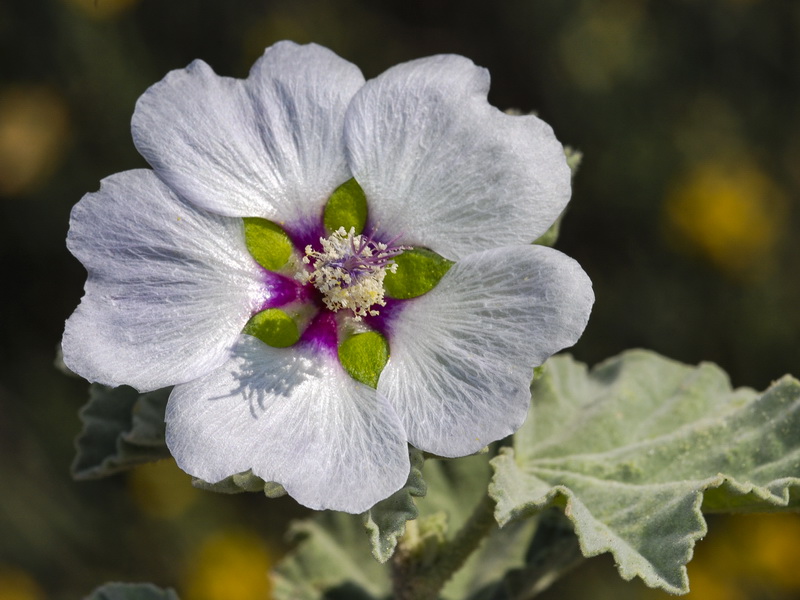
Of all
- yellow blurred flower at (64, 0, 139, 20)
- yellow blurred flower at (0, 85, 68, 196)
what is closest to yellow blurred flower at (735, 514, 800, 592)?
yellow blurred flower at (0, 85, 68, 196)

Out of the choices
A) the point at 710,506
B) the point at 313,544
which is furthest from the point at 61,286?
the point at 710,506

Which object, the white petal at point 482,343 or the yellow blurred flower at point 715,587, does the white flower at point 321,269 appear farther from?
the yellow blurred flower at point 715,587

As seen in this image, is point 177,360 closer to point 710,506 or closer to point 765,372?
point 710,506

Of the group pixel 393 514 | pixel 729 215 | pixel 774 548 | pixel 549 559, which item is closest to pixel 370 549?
pixel 549 559

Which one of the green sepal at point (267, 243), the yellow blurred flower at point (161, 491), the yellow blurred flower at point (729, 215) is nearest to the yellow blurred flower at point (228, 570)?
the yellow blurred flower at point (161, 491)

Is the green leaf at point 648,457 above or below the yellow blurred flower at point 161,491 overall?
above

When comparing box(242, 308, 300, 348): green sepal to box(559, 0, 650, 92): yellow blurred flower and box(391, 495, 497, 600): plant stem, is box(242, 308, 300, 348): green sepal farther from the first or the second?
box(559, 0, 650, 92): yellow blurred flower
